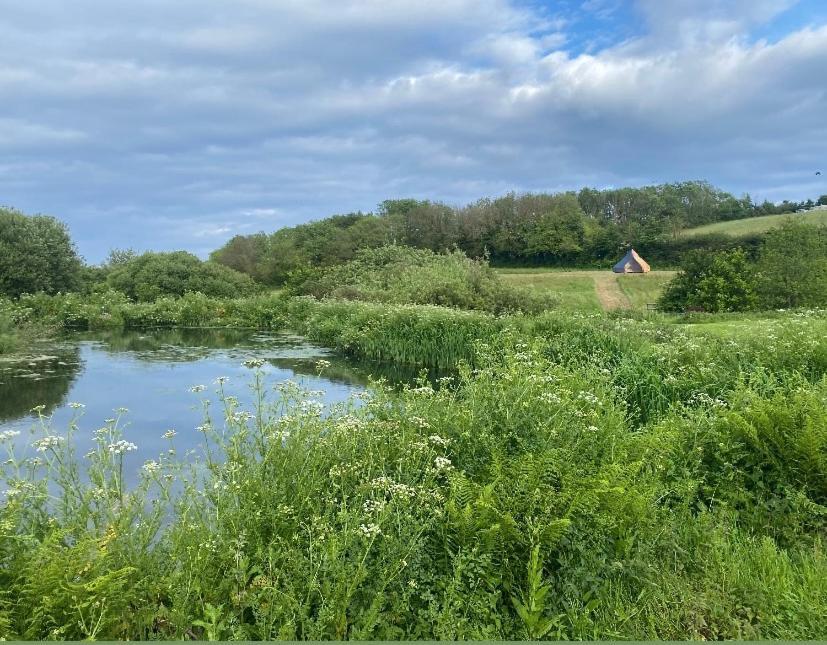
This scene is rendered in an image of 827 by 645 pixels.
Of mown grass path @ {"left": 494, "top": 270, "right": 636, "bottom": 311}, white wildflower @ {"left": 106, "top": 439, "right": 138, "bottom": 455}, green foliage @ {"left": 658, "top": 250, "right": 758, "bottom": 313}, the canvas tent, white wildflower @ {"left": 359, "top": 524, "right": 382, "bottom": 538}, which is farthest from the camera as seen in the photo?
the canvas tent

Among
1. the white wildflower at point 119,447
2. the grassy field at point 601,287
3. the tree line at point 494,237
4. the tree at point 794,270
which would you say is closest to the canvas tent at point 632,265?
the grassy field at point 601,287

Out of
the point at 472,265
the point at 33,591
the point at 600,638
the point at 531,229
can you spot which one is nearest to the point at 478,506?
the point at 600,638

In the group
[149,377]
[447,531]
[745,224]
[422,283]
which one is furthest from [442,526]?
[745,224]

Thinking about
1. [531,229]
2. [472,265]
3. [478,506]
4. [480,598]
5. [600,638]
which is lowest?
[600,638]

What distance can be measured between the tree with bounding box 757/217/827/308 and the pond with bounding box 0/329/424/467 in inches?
854

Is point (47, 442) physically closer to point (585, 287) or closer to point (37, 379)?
point (37, 379)

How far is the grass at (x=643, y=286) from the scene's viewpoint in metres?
36.7

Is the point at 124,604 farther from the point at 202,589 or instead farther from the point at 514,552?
the point at 514,552

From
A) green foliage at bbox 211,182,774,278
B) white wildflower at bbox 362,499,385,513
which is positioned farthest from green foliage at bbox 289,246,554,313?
white wildflower at bbox 362,499,385,513

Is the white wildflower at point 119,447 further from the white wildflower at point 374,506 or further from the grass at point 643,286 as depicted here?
the grass at point 643,286

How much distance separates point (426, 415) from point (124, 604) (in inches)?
115

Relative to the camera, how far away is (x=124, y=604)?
10.2ft

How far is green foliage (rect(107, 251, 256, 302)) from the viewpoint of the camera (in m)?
39.2

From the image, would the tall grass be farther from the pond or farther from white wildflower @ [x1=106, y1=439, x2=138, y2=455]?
the pond
